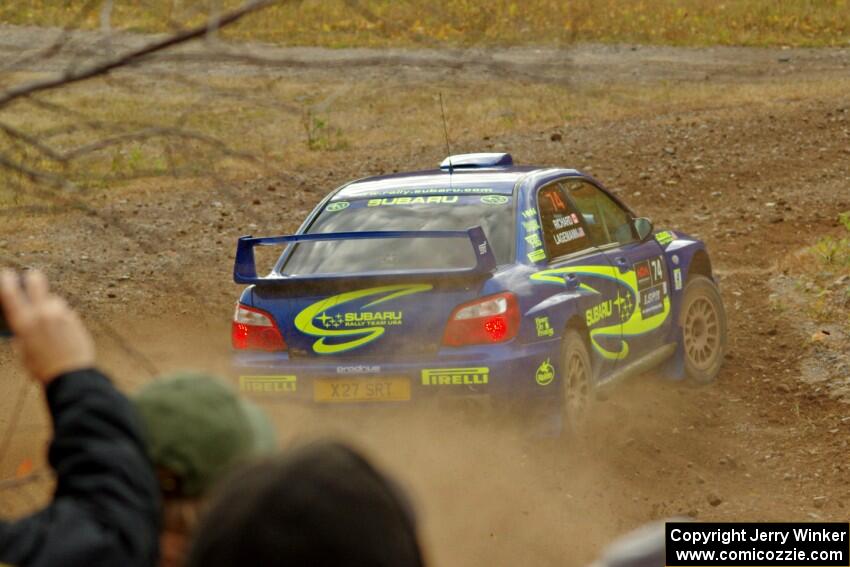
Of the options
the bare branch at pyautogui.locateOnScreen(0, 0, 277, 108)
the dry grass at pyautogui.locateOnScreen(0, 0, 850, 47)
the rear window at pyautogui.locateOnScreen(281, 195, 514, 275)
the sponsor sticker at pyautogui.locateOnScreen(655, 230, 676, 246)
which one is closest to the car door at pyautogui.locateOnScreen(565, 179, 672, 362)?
the sponsor sticker at pyautogui.locateOnScreen(655, 230, 676, 246)

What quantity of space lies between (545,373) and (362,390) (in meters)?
1.01

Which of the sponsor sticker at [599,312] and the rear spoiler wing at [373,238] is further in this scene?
the sponsor sticker at [599,312]

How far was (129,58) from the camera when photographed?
291cm

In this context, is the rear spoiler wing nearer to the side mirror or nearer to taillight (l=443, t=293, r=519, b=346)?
taillight (l=443, t=293, r=519, b=346)

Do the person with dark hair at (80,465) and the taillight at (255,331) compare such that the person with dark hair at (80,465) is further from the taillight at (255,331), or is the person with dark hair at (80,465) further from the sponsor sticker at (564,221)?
the sponsor sticker at (564,221)

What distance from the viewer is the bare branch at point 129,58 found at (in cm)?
276

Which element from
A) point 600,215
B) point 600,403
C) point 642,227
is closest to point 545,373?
point 600,403

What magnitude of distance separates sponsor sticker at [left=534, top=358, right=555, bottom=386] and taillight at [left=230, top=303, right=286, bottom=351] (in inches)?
55.7

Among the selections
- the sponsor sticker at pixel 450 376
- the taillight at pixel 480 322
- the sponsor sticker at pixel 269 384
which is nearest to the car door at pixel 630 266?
the taillight at pixel 480 322

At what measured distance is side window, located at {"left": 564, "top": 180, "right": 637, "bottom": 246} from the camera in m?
9.27

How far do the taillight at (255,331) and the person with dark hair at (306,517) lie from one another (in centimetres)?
613

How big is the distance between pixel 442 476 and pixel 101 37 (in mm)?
4676

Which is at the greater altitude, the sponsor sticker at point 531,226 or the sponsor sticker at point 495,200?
the sponsor sticker at point 495,200

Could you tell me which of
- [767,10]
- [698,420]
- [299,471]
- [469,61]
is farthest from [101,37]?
[767,10]
